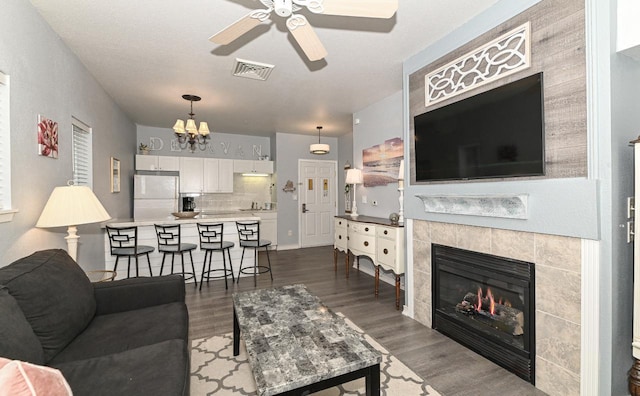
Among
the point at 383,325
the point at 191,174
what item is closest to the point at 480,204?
the point at 383,325

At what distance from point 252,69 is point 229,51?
0.39 m

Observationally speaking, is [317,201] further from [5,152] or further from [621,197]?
[621,197]

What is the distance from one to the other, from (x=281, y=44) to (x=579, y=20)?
2231mm

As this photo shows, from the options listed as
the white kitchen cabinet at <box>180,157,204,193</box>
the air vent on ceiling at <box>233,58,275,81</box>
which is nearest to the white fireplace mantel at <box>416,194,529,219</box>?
the air vent on ceiling at <box>233,58,275,81</box>

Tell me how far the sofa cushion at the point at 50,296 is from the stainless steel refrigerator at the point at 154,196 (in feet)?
13.1

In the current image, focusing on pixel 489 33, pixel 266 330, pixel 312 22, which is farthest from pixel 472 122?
pixel 266 330

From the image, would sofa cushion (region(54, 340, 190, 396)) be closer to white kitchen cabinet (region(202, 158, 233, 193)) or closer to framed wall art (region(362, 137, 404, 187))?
framed wall art (region(362, 137, 404, 187))

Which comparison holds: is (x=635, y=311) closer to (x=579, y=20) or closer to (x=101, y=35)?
(x=579, y=20)

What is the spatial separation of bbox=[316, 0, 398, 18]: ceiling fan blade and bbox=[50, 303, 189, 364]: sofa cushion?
7.04 feet

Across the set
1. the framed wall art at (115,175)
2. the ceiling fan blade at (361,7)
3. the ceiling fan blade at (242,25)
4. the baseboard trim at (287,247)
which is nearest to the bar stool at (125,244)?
the framed wall art at (115,175)

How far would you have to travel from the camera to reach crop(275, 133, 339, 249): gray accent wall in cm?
688

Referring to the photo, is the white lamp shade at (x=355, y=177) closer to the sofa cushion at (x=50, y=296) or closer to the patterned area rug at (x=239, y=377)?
the patterned area rug at (x=239, y=377)

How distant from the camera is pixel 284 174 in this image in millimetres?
6930

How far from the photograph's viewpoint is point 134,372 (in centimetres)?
136
